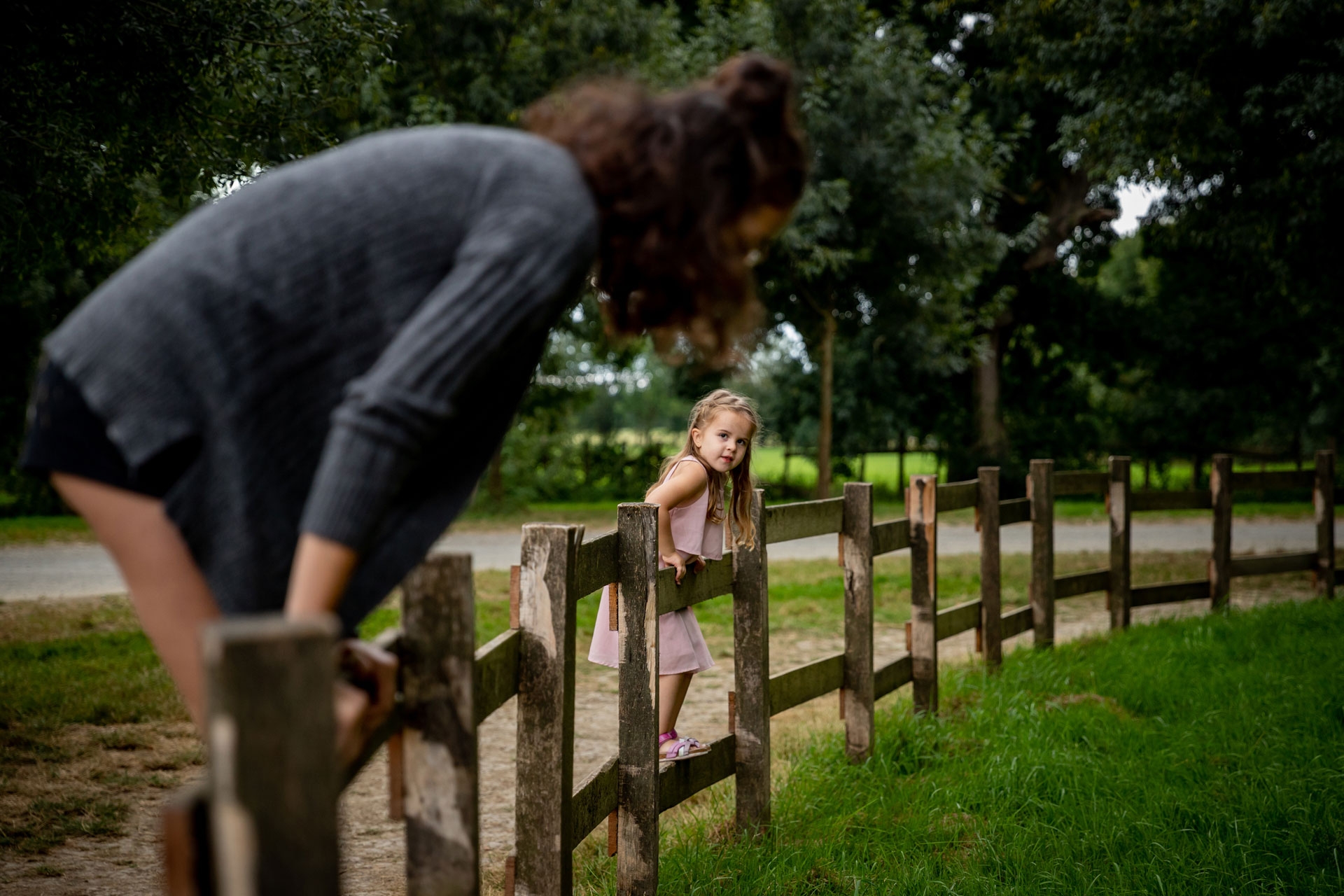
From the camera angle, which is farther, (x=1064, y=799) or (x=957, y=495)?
(x=957, y=495)

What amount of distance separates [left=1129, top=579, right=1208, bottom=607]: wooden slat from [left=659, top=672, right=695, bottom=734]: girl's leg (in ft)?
16.4

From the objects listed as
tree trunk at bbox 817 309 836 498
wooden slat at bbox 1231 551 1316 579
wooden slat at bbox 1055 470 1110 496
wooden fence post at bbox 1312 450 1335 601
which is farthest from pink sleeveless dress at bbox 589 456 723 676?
tree trunk at bbox 817 309 836 498

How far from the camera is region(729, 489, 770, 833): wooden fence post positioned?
4184 mm

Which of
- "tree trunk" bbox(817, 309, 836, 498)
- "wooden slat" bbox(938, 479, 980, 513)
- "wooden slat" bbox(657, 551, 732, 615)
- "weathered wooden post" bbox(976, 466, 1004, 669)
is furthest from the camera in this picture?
"tree trunk" bbox(817, 309, 836, 498)

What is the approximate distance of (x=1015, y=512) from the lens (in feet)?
24.1

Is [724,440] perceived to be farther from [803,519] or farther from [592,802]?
[592,802]

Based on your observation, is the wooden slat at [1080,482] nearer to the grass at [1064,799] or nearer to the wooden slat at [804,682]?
the grass at [1064,799]

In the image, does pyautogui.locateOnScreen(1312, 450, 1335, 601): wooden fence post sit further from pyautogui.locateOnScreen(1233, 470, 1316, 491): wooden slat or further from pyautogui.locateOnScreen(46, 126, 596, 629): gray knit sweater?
pyautogui.locateOnScreen(46, 126, 596, 629): gray knit sweater

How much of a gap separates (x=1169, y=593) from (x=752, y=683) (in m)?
5.55

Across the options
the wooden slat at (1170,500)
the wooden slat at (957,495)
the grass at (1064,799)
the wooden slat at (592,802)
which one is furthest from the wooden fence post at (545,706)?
the wooden slat at (1170,500)

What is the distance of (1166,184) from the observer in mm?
12375

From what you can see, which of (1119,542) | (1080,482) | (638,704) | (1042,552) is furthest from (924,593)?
(1119,542)

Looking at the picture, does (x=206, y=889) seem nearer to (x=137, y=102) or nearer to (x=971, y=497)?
(x=137, y=102)

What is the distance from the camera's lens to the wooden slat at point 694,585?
379 cm
